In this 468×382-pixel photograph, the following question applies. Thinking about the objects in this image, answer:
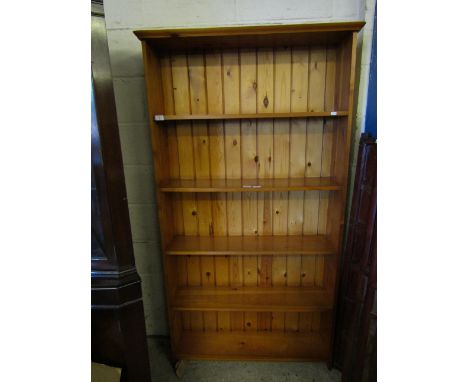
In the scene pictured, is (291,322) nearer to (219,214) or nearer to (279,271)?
(279,271)

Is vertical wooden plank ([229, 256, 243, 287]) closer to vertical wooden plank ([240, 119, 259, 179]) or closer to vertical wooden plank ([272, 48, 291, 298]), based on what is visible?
vertical wooden plank ([272, 48, 291, 298])

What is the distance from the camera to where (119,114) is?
5.23 feet

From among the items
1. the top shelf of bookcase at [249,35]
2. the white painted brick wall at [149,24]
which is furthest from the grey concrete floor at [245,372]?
the top shelf of bookcase at [249,35]

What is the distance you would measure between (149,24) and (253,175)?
1.04m

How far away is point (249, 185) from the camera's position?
1.48m

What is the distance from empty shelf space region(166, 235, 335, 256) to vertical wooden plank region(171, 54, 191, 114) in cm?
81

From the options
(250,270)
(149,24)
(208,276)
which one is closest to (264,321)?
(250,270)

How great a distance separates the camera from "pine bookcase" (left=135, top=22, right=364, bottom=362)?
4.56 feet

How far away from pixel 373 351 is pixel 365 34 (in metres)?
1.65

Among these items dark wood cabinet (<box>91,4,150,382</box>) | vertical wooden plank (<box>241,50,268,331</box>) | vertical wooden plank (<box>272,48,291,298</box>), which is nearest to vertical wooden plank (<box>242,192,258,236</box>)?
vertical wooden plank (<box>241,50,268,331</box>)

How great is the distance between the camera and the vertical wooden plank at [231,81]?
57.9 inches

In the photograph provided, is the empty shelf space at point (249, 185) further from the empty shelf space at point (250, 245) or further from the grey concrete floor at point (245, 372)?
the grey concrete floor at point (245, 372)
